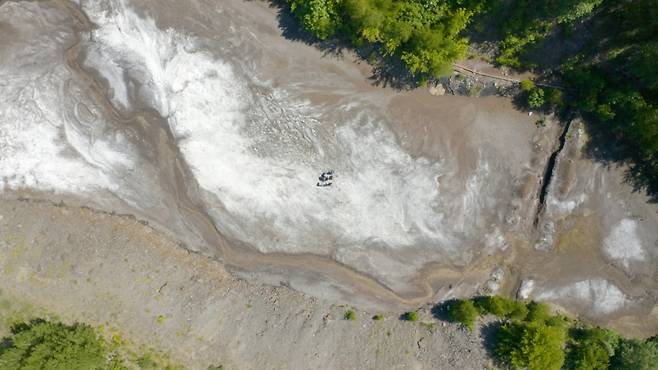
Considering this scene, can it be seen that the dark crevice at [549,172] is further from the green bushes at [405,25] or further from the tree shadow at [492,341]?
the green bushes at [405,25]

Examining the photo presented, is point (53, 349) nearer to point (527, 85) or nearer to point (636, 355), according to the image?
point (527, 85)

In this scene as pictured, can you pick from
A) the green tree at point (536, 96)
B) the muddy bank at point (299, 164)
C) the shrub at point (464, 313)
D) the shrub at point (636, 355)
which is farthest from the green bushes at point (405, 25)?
the shrub at point (636, 355)

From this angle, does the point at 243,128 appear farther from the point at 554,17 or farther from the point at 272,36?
the point at 554,17

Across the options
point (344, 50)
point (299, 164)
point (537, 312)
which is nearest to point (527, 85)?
point (344, 50)

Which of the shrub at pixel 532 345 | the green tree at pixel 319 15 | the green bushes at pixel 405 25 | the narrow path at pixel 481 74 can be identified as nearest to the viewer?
the green bushes at pixel 405 25

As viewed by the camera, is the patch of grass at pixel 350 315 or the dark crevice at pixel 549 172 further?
the patch of grass at pixel 350 315
